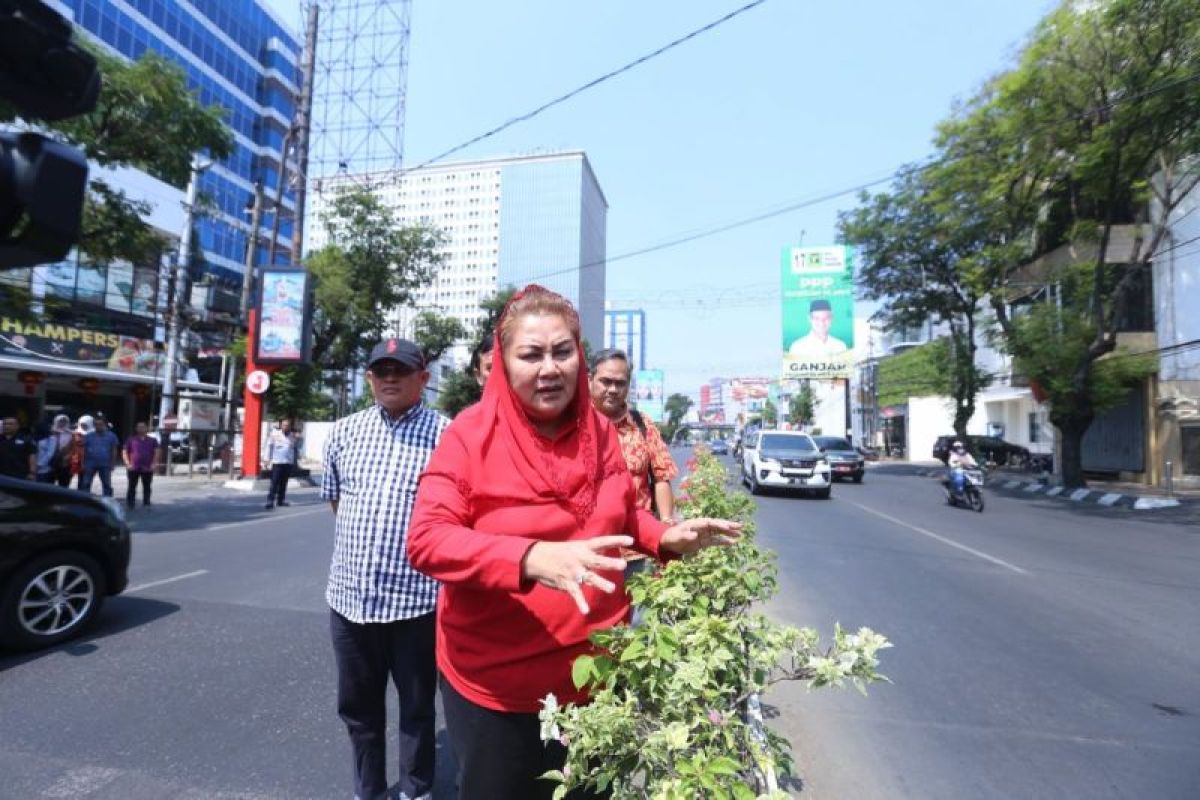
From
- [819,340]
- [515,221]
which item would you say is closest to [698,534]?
[819,340]

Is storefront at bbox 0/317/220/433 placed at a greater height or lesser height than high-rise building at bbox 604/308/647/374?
lesser

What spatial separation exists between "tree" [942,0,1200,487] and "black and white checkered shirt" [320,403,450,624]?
12.0 m

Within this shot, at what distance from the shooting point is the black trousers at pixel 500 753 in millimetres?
1402

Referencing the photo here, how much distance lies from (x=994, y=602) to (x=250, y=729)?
5.58 m

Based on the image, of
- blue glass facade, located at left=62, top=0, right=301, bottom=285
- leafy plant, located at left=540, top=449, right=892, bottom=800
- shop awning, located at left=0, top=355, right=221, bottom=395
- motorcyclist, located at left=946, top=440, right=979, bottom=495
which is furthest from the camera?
blue glass facade, located at left=62, top=0, right=301, bottom=285

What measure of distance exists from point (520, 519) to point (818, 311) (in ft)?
84.7

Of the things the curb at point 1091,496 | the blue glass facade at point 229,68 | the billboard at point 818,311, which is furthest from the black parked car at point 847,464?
the blue glass facade at point 229,68

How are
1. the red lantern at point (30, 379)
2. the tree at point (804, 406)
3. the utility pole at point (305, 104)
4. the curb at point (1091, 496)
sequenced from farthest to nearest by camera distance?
the tree at point (804, 406)
the red lantern at point (30, 379)
the utility pole at point (305, 104)
the curb at point (1091, 496)

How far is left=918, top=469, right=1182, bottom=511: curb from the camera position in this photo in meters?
13.3

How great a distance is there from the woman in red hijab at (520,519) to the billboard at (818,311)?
81.9 feet

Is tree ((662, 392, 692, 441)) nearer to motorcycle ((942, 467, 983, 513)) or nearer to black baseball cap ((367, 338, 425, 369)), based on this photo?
motorcycle ((942, 467, 983, 513))

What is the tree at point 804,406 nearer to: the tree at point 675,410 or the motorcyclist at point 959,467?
the tree at point 675,410

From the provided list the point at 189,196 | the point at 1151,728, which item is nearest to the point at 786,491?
the point at 1151,728

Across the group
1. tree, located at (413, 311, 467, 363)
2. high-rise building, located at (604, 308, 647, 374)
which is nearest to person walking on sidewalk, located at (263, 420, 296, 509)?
tree, located at (413, 311, 467, 363)
